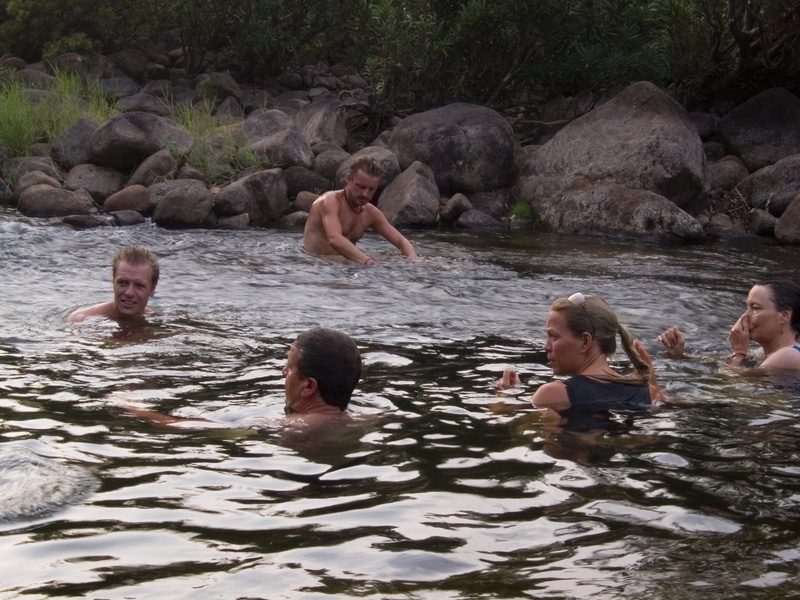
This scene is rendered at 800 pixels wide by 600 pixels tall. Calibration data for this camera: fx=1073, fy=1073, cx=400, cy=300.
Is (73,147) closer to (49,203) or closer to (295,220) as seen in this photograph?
(49,203)

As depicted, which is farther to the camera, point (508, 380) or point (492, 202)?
point (492, 202)

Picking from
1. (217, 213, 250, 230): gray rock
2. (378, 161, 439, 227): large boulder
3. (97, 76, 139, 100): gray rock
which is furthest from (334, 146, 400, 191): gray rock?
(97, 76, 139, 100): gray rock

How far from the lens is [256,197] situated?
53.5ft

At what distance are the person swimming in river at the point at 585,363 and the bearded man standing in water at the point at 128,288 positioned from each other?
3.65 m

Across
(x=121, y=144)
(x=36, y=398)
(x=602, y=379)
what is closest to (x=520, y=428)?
(x=602, y=379)

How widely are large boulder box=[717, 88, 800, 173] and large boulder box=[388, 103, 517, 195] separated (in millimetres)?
4014

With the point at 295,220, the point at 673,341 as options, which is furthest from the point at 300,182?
the point at 673,341

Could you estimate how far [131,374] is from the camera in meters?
6.70

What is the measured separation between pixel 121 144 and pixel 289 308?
8.95 meters

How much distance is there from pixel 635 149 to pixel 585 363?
1118cm

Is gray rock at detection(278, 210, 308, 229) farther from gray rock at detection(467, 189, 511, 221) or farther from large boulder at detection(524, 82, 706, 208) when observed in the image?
large boulder at detection(524, 82, 706, 208)

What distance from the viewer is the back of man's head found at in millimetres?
5637

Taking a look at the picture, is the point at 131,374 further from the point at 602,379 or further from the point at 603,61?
the point at 603,61

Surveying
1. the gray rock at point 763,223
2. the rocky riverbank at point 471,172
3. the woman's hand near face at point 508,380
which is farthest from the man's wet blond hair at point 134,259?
the gray rock at point 763,223
